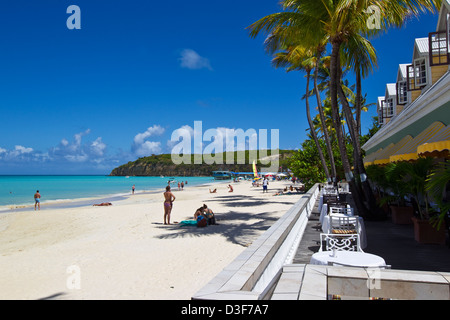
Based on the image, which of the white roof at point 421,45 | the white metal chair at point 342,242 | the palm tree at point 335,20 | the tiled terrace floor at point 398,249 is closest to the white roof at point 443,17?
the palm tree at point 335,20

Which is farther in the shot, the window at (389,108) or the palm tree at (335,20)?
the window at (389,108)

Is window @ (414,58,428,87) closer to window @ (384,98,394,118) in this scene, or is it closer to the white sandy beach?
window @ (384,98,394,118)

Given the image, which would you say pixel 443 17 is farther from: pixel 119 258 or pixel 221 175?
pixel 221 175

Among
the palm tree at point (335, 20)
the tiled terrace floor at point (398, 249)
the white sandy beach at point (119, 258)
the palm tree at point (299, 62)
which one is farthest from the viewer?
the palm tree at point (299, 62)

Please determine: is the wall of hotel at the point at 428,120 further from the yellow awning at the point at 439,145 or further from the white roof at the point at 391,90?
the white roof at the point at 391,90

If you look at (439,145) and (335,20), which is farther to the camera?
(335,20)

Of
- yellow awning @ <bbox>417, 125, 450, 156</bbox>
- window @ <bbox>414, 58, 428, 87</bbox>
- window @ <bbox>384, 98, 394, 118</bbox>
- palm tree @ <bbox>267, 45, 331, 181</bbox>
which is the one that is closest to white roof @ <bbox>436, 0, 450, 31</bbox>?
window @ <bbox>414, 58, 428, 87</bbox>

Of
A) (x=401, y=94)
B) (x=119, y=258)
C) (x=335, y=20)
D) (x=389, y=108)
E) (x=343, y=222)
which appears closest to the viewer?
(x=343, y=222)

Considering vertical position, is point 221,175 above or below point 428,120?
below

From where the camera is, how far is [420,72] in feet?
39.8

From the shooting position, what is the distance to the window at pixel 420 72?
11.8m

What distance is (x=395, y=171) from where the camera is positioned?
838 centimetres

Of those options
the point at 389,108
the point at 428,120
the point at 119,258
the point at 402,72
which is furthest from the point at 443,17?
the point at 119,258

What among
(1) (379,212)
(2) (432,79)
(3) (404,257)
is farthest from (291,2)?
(3) (404,257)
